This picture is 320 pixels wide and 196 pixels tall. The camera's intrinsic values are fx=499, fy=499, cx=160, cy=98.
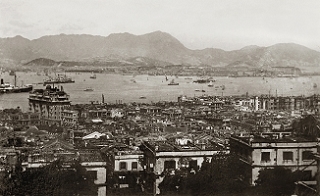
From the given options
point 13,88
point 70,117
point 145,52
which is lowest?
point 70,117

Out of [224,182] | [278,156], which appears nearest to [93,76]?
[224,182]

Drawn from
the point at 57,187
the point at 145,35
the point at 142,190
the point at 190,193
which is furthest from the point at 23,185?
the point at 145,35

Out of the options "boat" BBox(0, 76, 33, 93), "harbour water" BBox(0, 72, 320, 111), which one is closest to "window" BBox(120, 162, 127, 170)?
"harbour water" BBox(0, 72, 320, 111)

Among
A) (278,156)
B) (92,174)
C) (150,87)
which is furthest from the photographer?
(150,87)

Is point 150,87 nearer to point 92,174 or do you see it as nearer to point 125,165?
point 125,165

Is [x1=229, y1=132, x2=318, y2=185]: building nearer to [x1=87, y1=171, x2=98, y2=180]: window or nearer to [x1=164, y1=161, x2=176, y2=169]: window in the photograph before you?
[x1=164, y1=161, x2=176, y2=169]: window

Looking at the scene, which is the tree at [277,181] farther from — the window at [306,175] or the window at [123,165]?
the window at [123,165]
